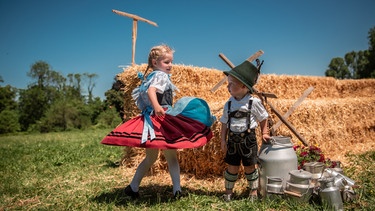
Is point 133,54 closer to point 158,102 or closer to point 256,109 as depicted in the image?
point 158,102

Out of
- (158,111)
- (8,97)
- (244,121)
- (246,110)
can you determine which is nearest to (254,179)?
(244,121)

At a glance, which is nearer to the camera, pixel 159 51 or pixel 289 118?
pixel 159 51

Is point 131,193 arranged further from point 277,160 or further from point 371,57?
point 371,57

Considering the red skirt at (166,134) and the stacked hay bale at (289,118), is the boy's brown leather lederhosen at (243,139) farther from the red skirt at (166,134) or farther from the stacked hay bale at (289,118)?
the stacked hay bale at (289,118)

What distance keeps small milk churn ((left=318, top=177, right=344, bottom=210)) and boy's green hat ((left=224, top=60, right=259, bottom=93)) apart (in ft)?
4.11

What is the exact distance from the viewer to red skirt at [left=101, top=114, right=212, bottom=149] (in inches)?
119

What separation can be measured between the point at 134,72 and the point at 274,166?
355 cm

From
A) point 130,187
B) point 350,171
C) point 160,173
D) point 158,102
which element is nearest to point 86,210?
point 130,187

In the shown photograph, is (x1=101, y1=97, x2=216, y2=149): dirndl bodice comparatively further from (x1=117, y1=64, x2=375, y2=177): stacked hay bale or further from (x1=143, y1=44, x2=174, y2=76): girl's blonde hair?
(x1=117, y1=64, x2=375, y2=177): stacked hay bale

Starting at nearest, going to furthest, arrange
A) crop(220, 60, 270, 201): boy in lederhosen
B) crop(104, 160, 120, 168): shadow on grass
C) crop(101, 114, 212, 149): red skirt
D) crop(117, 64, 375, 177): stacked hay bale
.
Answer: crop(101, 114, 212, 149): red skirt → crop(220, 60, 270, 201): boy in lederhosen → crop(117, 64, 375, 177): stacked hay bale → crop(104, 160, 120, 168): shadow on grass

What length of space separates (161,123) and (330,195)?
198 centimetres

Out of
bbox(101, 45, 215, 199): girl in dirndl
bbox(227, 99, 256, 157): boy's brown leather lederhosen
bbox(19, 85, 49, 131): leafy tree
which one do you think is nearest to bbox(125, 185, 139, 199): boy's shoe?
bbox(101, 45, 215, 199): girl in dirndl

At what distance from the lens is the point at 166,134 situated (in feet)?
10.2

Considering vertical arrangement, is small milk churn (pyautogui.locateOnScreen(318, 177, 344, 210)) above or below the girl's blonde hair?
below
